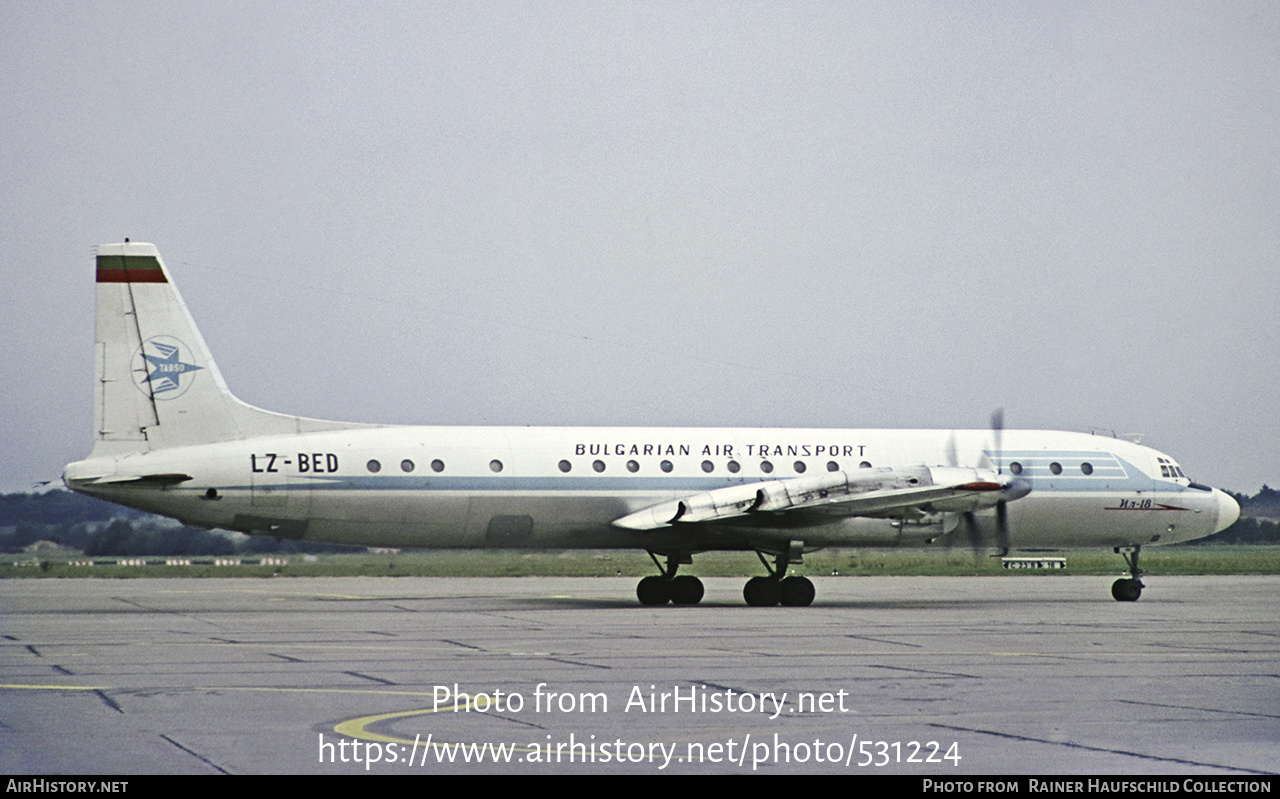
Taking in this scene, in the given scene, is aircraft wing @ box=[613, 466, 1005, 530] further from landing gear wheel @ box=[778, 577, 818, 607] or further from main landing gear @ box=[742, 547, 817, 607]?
landing gear wheel @ box=[778, 577, 818, 607]

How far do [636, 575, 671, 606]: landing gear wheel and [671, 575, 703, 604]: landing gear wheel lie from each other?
12cm

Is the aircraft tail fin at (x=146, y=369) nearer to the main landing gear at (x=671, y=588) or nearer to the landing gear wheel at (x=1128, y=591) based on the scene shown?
the main landing gear at (x=671, y=588)

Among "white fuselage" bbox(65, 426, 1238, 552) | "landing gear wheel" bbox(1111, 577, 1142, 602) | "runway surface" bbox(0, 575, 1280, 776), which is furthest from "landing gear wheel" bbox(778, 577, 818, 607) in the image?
"landing gear wheel" bbox(1111, 577, 1142, 602)

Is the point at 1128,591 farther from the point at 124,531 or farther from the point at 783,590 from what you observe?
the point at 124,531

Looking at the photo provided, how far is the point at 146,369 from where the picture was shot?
94.7ft

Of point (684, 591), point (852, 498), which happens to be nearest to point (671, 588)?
point (684, 591)

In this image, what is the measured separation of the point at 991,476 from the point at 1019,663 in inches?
520

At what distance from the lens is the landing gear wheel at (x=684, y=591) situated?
32.0 metres

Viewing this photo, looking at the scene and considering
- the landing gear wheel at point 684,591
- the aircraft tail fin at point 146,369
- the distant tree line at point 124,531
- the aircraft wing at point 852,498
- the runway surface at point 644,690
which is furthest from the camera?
the distant tree line at point 124,531

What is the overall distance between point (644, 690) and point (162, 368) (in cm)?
1780

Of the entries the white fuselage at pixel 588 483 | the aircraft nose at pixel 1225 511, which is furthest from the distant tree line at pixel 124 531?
the white fuselage at pixel 588 483

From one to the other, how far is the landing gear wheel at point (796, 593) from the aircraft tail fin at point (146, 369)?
12.1 m

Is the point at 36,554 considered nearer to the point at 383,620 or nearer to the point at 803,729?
the point at 383,620
